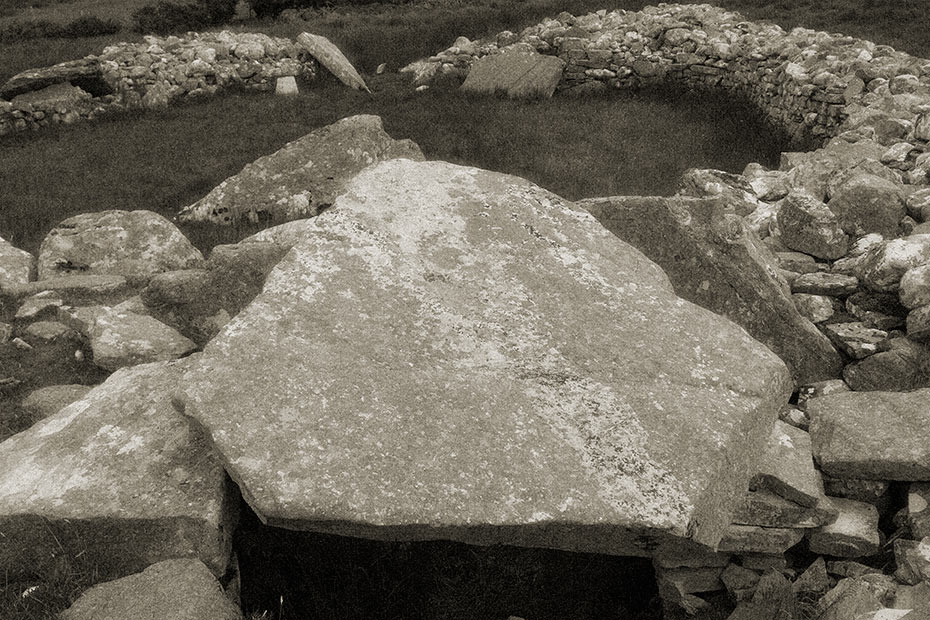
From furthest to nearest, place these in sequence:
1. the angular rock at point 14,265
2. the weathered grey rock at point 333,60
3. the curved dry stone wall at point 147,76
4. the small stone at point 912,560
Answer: the weathered grey rock at point 333,60 < the curved dry stone wall at point 147,76 < the angular rock at point 14,265 < the small stone at point 912,560

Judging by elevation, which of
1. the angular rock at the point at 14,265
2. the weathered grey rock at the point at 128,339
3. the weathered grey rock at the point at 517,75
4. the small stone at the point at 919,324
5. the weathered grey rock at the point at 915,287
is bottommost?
the weathered grey rock at the point at 517,75

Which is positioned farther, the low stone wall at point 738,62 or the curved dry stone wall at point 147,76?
the curved dry stone wall at point 147,76

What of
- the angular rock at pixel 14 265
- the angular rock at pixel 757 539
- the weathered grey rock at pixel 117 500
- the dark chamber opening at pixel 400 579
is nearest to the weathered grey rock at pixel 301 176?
the angular rock at pixel 14 265

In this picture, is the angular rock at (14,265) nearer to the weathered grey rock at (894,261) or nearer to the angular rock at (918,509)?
the weathered grey rock at (894,261)

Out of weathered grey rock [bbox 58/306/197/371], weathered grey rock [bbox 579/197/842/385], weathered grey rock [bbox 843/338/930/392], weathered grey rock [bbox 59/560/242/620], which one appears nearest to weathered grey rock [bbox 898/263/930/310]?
weathered grey rock [bbox 843/338/930/392]

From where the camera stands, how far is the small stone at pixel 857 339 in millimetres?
4902

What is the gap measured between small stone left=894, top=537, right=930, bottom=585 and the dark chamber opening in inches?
55.1

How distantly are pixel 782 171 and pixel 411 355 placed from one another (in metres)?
5.46

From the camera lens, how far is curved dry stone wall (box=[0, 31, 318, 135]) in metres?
13.6

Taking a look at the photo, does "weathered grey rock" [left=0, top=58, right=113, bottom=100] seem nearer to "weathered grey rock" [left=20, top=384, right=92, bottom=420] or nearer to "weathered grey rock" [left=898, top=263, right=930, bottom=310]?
"weathered grey rock" [left=20, top=384, right=92, bottom=420]

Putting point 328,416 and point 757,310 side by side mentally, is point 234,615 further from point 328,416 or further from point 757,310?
point 757,310

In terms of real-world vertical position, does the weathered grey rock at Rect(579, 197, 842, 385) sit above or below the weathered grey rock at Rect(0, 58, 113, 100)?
above

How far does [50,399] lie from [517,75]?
34.7 ft

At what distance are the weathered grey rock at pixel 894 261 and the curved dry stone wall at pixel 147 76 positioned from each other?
1200 cm
